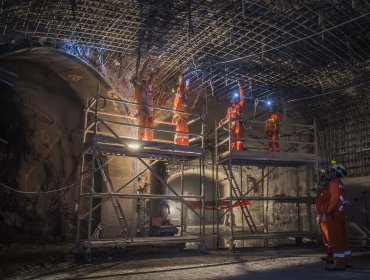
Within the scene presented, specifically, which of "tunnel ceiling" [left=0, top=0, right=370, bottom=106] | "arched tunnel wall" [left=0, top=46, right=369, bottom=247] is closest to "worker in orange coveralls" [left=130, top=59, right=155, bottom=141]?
"tunnel ceiling" [left=0, top=0, right=370, bottom=106]

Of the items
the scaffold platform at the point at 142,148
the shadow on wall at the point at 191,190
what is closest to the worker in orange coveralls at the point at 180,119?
the scaffold platform at the point at 142,148

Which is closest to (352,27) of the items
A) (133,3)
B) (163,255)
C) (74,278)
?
Answer: (133,3)

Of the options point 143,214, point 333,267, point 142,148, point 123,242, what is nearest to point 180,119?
point 142,148

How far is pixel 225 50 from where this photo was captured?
1047 centimetres

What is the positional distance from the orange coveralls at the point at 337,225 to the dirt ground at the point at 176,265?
288mm

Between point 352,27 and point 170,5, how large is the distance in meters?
4.99

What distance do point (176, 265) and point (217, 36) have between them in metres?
6.25

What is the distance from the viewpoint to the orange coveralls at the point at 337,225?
649 cm

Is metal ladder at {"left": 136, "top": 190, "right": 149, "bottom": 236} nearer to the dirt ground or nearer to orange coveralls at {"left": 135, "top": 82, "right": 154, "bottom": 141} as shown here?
the dirt ground

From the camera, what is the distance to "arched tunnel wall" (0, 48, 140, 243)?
10.2 metres

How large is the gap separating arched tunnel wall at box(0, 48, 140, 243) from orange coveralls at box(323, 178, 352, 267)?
669 cm

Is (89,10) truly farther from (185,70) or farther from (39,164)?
(39,164)

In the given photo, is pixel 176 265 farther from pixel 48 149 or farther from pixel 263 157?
pixel 48 149

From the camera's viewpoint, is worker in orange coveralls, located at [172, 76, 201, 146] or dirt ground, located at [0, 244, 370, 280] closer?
dirt ground, located at [0, 244, 370, 280]
